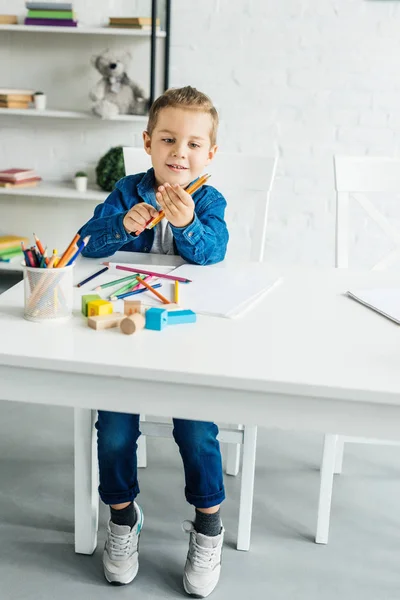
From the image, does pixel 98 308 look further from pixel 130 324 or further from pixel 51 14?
pixel 51 14

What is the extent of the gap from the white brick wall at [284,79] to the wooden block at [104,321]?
233 cm

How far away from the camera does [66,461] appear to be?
1.83 metres

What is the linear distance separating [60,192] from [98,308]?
2227 millimetres

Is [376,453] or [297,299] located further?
[376,453]

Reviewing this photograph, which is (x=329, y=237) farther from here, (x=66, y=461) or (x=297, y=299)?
(x=297, y=299)

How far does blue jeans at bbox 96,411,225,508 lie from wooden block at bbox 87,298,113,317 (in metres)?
0.35

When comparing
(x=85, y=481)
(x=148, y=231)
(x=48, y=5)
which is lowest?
(x=85, y=481)

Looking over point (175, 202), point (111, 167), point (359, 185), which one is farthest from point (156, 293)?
point (111, 167)

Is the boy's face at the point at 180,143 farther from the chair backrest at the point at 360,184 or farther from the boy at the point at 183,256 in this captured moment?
the chair backrest at the point at 360,184

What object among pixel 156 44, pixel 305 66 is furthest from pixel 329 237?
pixel 156 44

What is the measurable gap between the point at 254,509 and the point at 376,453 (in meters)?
0.46

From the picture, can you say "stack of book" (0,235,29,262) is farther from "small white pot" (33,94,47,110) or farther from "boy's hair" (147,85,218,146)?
"boy's hair" (147,85,218,146)

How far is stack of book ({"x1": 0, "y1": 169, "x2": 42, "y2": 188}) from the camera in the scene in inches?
123

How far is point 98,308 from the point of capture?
97 cm
